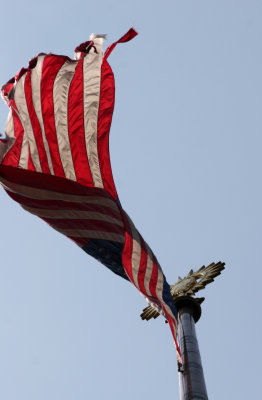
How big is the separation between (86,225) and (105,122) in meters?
2.92

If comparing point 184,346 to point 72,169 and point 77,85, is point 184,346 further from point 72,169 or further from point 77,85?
point 77,85

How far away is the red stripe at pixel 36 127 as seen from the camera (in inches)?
643

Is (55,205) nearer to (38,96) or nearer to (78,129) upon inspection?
(78,129)

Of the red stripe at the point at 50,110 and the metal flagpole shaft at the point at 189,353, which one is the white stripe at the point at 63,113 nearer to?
the red stripe at the point at 50,110

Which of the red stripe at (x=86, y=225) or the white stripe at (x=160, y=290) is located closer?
the white stripe at (x=160, y=290)

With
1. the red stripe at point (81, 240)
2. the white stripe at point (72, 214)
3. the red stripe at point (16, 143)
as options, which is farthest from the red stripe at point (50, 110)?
the red stripe at point (81, 240)

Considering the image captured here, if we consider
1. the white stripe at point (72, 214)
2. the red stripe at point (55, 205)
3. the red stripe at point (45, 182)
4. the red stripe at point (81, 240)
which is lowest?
the red stripe at point (81, 240)

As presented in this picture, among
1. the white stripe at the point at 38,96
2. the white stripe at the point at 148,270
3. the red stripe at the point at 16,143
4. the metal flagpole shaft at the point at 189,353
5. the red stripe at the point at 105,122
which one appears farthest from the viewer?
the red stripe at the point at 105,122

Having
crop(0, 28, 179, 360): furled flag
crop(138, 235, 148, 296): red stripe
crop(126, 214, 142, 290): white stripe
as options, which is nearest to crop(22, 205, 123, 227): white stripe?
crop(0, 28, 179, 360): furled flag

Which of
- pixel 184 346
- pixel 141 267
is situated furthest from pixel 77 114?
pixel 184 346

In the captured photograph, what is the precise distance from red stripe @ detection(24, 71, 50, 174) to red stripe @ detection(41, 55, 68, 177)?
0.69 ft

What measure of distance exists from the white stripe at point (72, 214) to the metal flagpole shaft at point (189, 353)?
12.5 ft

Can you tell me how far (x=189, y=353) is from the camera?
54.4 ft

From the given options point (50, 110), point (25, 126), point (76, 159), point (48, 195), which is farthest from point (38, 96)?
point (48, 195)
